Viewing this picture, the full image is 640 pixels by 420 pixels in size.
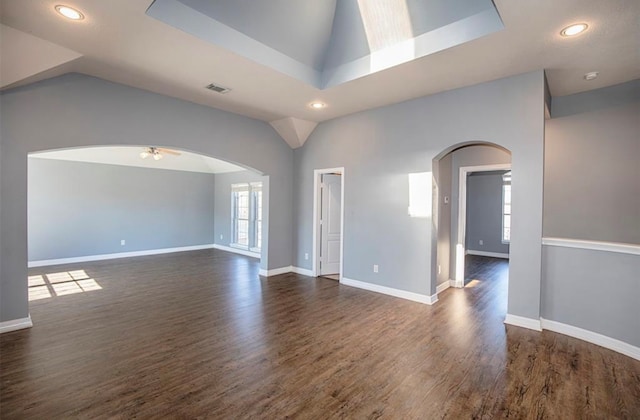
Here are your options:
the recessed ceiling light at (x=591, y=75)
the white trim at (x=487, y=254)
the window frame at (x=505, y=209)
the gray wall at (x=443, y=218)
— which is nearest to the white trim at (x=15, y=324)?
the gray wall at (x=443, y=218)

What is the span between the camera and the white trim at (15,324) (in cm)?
318

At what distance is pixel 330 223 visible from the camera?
606 cm

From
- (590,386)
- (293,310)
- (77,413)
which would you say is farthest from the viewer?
(293,310)

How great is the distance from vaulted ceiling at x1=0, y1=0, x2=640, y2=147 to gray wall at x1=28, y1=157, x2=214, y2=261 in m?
4.80

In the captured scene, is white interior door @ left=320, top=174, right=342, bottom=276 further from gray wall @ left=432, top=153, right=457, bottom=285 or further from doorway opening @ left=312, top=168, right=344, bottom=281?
gray wall @ left=432, top=153, right=457, bottom=285

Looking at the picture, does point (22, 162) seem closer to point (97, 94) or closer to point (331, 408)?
point (97, 94)

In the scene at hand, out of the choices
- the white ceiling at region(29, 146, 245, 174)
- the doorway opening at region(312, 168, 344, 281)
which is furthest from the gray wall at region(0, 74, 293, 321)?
the white ceiling at region(29, 146, 245, 174)

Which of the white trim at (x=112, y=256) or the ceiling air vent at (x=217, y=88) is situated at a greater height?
the ceiling air vent at (x=217, y=88)

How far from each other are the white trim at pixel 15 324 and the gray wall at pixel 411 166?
4101 mm

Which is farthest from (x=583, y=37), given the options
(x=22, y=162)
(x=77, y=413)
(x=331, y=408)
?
(x=22, y=162)

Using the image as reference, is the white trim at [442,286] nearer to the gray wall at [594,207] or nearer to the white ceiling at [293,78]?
the gray wall at [594,207]

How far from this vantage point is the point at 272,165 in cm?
591

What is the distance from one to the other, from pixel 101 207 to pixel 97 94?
491cm

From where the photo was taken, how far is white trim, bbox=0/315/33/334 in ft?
10.4
